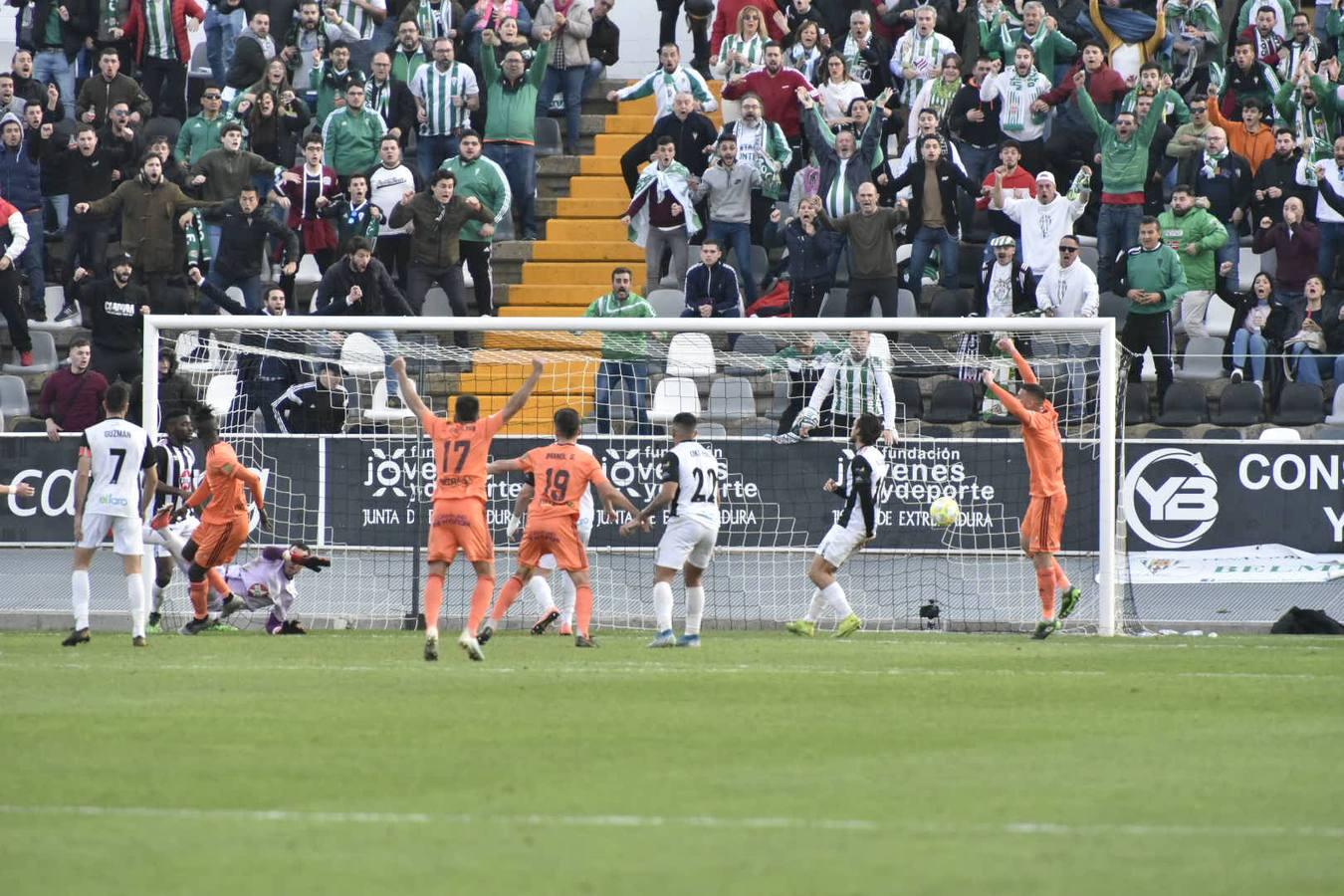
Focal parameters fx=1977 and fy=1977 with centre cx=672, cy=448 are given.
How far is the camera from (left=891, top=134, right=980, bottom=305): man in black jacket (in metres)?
22.4

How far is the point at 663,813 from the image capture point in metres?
7.71

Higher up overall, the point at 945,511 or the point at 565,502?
the point at 565,502

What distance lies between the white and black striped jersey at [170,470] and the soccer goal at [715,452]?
0.70m

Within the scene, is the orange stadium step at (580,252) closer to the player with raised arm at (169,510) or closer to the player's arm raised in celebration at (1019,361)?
the player with raised arm at (169,510)

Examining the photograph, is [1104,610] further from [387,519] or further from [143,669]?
[143,669]

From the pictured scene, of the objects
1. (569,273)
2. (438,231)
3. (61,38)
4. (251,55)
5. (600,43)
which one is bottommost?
(569,273)

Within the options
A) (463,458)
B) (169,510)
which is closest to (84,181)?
(169,510)

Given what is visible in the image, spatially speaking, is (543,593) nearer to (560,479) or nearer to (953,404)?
(560,479)

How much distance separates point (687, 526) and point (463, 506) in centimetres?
245

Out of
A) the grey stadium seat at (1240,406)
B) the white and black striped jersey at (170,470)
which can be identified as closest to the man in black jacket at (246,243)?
the white and black striped jersey at (170,470)

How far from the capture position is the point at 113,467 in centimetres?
1535

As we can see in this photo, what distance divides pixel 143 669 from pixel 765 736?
17.5 ft

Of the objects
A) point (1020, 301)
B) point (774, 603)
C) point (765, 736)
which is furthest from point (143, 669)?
point (1020, 301)

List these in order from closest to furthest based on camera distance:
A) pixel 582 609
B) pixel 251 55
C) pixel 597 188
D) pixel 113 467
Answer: pixel 582 609 < pixel 113 467 < pixel 251 55 < pixel 597 188
